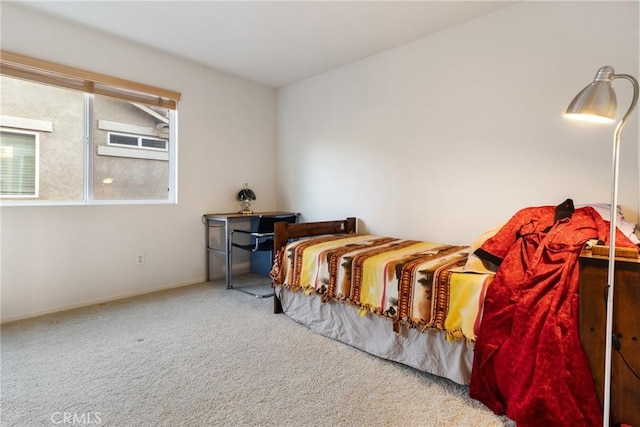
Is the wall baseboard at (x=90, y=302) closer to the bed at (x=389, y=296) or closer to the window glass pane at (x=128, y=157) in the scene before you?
the window glass pane at (x=128, y=157)

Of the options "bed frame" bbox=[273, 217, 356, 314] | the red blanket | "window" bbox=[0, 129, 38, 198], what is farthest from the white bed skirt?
"window" bbox=[0, 129, 38, 198]

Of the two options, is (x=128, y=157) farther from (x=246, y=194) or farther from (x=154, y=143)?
(x=246, y=194)

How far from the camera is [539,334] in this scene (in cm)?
134

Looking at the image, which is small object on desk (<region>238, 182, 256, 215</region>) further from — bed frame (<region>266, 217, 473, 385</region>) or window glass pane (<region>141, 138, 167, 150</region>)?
bed frame (<region>266, 217, 473, 385</region>)

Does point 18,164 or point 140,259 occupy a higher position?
point 18,164

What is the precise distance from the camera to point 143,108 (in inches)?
126

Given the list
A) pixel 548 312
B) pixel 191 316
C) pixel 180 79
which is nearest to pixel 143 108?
pixel 180 79

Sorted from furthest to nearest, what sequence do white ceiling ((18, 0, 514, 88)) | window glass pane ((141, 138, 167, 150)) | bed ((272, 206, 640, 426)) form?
window glass pane ((141, 138, 167, 150))
white ceiling ((18, 0, 514, 88))
bed ((272, 206, 640, 426))

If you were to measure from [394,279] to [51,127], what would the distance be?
114 inches

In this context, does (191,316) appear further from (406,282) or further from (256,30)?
(256,30)

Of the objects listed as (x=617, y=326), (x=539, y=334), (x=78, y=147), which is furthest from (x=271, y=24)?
(x=617, y=326)

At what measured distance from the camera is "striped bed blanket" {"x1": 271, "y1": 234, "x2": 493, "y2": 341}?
1.63 metres

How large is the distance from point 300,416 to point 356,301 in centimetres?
78

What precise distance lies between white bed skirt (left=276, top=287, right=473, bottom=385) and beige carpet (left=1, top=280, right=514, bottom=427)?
61 millimetres
